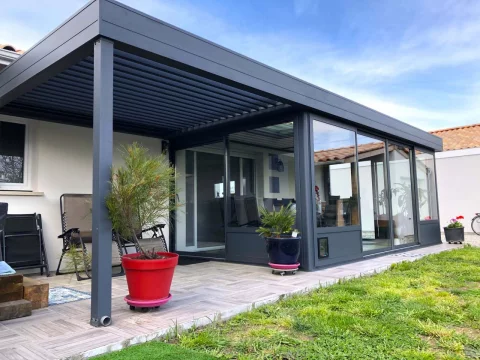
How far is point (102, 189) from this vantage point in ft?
8.86

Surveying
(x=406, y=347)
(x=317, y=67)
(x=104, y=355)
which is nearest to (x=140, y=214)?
(x=104, y=355)

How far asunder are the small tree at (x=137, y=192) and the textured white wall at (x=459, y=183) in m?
11.7

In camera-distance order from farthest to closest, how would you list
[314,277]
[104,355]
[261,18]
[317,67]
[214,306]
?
[317,67], [261,18], [314,277], [214,306], [104,355]

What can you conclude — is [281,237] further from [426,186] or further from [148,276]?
[426,186]

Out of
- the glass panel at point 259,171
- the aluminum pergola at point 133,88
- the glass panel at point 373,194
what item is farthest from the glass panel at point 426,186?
the glass panel at point 259,171

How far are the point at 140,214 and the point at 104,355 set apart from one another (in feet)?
3.26

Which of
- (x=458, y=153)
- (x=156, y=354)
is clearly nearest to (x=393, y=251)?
(x=156, y=354)

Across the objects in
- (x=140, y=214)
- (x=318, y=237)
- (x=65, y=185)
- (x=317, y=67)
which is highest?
(x=317, y=67)

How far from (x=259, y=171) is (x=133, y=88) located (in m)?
2.19

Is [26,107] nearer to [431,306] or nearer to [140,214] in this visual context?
[140,214]

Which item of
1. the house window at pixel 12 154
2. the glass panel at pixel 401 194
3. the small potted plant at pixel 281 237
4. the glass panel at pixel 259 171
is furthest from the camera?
the glass panel at pixel 401 194

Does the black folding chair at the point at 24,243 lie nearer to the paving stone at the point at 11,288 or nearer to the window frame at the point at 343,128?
the paving stone at the point at 11,288

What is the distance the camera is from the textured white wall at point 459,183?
38.2 feet

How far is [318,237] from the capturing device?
5000 millimetres
